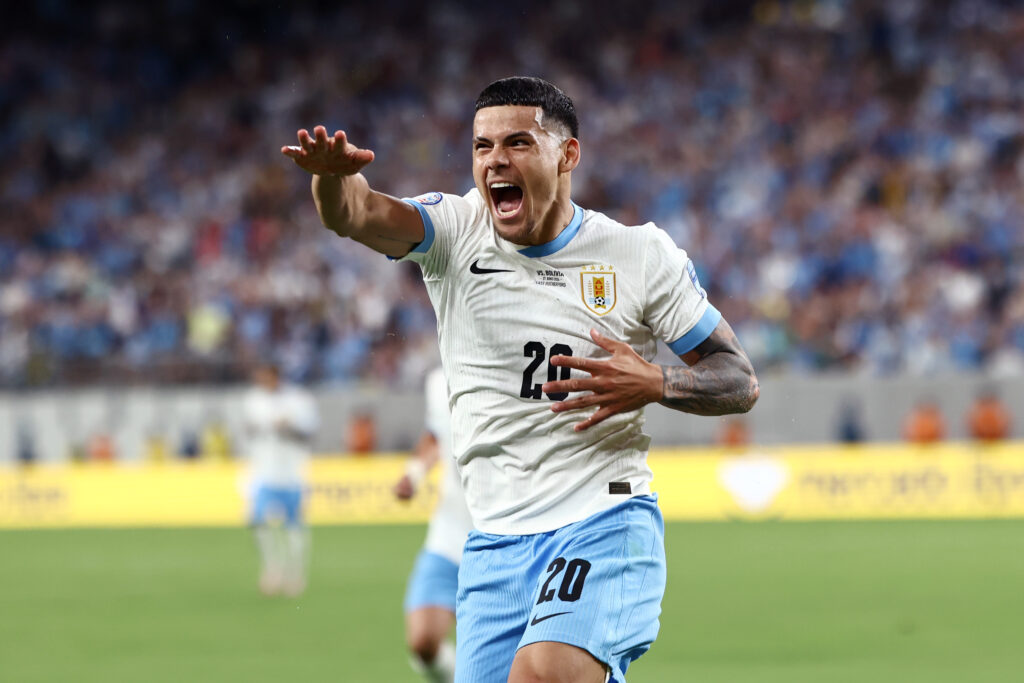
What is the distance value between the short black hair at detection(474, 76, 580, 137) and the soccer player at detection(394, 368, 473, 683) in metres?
2.71

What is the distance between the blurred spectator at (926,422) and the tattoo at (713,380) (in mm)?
17011

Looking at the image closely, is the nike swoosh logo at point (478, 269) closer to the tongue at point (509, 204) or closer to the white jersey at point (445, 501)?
the tongue at point (509, 204)

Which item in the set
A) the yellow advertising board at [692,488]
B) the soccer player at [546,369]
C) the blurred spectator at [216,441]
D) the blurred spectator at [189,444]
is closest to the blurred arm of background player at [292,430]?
the yellow advertising board at [692,488]

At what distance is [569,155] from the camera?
4836mm

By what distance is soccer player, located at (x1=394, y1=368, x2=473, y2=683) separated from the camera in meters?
7.58

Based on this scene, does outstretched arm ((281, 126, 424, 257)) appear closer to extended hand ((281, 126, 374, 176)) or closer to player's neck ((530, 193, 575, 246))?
extended hand ((281, 126, 374, 176))

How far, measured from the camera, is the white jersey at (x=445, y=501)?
7.96 metres

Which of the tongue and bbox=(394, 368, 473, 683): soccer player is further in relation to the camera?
bbox=(394, 368, 473, 683): soccer player

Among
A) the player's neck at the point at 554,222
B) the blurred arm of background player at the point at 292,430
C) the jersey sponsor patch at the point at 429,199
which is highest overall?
the jersey sponsor patch at the point at 429,199

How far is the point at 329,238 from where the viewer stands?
1022 inches

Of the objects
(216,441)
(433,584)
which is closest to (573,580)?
(433,584)

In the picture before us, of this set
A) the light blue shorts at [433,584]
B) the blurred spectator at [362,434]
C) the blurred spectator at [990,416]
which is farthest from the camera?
the blurred spectator at [362,434]

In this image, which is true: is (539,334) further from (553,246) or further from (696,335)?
(696,335)

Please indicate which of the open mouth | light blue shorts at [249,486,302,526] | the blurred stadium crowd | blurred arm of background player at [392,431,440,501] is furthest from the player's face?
the blurred stadium crowd
